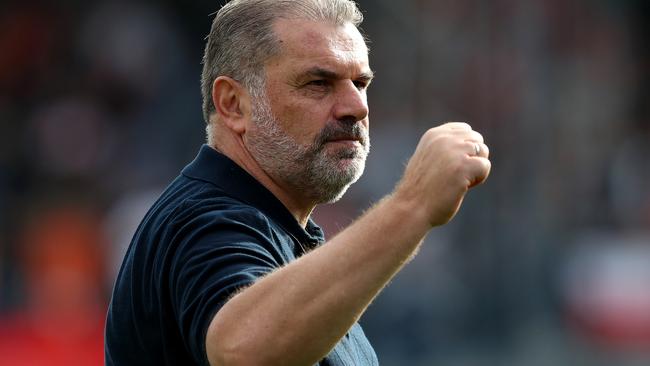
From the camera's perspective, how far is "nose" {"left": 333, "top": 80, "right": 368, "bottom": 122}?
3.32 meters

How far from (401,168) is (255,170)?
829 cm

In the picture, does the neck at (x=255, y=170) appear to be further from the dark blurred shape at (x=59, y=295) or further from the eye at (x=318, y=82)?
the dark blurred shape at (x=59, y=295)

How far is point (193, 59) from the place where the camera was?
13219 millimetres

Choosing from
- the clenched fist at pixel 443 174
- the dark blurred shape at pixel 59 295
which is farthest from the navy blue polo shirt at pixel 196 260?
the dark blurred shape at pixel 59 295

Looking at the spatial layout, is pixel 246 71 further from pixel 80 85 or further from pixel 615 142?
pixel 615 142

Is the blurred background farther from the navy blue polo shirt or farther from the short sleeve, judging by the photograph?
the short sleeve

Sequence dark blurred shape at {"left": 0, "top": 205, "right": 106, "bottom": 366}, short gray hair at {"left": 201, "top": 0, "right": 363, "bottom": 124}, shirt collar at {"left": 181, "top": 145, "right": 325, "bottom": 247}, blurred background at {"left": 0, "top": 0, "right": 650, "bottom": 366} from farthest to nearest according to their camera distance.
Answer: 1. blurred background at {"left": 0, "top": 0, "right": 650, "bottom": 366}
2. dark blurred shape at {"left": 0, "top": 205, "right": 106, "bottom": 366}
3. short gray hair at {"left": 201, "top": 0, "right": 363, "bottom": 124}
4. shirt collar at {"left": 181, "top": 145, "right": 325, "bottom": 247}

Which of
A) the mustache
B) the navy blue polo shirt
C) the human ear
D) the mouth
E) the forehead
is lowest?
the navy blue polo shirt

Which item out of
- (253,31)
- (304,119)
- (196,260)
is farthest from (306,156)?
(196,260)

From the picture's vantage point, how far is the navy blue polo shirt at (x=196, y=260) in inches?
107

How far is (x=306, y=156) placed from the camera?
3354 millimetres

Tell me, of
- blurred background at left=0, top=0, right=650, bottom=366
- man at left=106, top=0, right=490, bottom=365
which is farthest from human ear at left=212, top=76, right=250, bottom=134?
blurred background at left=0, top=0, right=650, bottom=366

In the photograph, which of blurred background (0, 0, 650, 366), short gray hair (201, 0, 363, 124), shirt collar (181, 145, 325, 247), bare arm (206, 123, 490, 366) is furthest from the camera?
blurred background (0, 0, 650, 366)

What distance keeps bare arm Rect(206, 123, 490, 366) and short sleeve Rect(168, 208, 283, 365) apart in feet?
0.18
